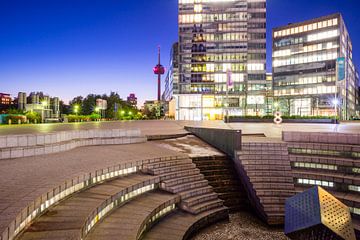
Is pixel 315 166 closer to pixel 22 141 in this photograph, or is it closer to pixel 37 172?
pixel 37 172

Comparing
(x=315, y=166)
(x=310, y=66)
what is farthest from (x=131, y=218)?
(x=310, y=66)

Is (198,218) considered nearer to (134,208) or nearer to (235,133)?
(134,208)

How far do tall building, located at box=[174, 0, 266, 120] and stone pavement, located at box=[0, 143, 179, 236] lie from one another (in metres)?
74.7

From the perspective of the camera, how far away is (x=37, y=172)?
7945 millimetres

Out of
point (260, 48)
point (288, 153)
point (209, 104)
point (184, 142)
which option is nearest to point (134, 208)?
point (288, 153)

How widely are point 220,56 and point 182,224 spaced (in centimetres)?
8050

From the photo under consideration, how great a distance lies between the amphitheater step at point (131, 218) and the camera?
6.30 m

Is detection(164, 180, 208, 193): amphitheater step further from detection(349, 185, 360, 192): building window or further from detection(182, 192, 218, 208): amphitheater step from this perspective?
detection(349, 185, 360, 192): building window

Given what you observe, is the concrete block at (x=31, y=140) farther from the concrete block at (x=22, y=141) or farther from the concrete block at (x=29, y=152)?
the concrete block at (x=29, y=152)

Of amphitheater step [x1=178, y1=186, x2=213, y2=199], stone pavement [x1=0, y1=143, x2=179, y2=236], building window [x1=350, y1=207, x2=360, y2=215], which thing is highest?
stone pavement [x1=0, y1=143, x2=179, y2=236]

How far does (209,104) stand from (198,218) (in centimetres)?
7755

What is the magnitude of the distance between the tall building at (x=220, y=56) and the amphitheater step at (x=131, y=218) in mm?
75757

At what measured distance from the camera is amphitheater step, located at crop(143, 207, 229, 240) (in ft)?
25.7

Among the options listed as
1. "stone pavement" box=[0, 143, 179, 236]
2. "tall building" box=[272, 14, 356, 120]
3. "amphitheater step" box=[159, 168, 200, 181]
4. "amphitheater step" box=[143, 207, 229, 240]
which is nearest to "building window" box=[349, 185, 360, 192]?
"amphitheater step" box=[143, 207, 229, 240]
